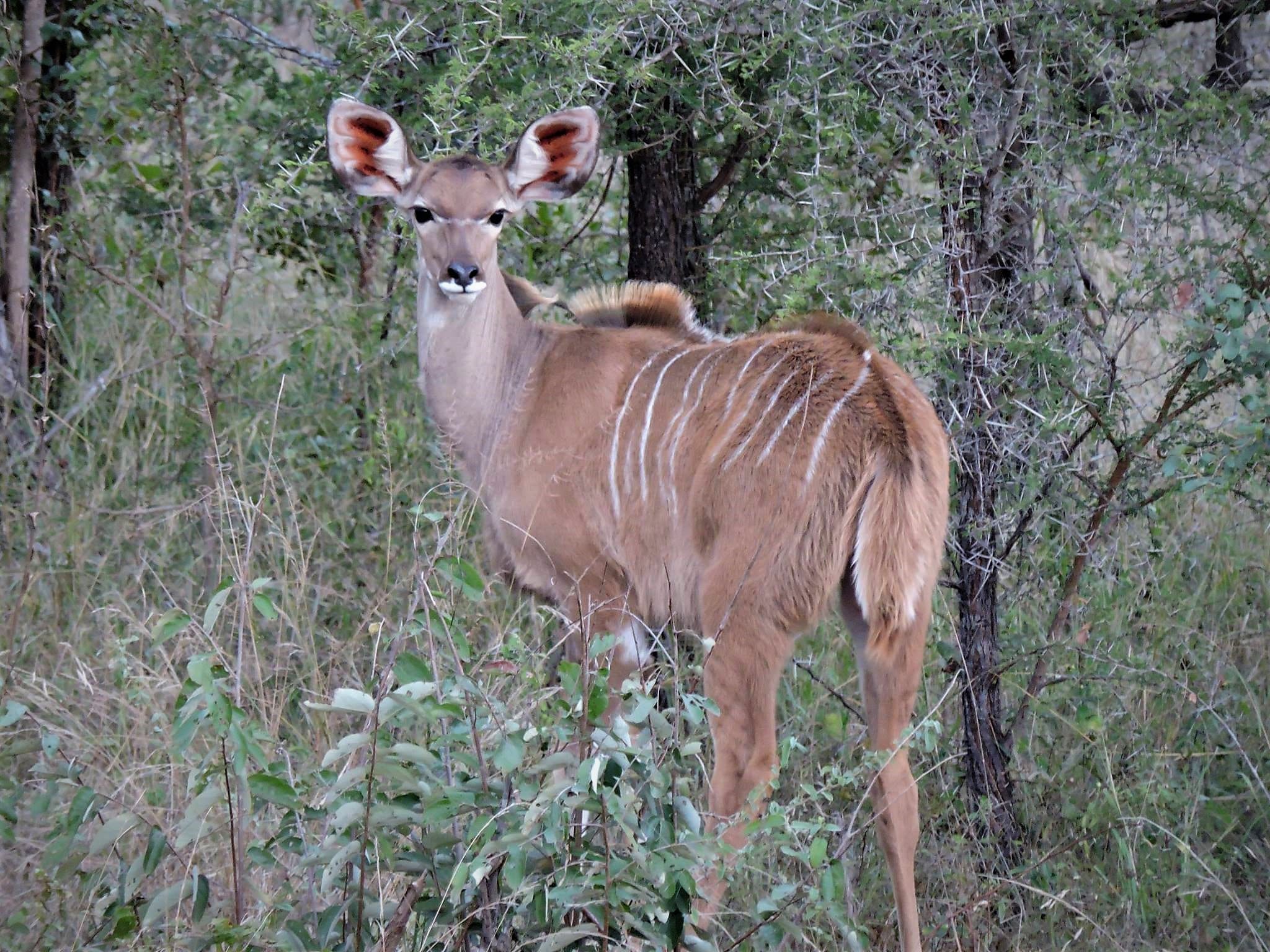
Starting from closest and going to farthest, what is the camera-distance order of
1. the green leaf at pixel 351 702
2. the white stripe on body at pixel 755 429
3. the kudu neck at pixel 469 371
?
the green leaf at pixel 351 702 → the white stripe on body at pixel 755 429 → the kudu neck at pixel 469 371

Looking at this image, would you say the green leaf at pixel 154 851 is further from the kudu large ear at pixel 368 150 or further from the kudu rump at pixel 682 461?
the kudu large ear at pixel 368 150

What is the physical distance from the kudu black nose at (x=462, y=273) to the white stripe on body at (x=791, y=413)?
0.92 metres

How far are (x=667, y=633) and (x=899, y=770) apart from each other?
0.97 meters

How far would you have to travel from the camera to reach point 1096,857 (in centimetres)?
355

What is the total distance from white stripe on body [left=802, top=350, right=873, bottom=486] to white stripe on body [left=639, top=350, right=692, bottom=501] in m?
0.56

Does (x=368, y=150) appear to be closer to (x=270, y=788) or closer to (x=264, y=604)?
(x=264, y=604)

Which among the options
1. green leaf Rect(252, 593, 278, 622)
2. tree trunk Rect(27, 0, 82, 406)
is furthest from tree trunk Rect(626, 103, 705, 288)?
green leaf Rect(252, 593, 278, 622)

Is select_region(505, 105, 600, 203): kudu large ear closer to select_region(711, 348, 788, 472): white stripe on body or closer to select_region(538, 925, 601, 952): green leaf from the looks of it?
select_region(711, 348, 788, 472): white stripe on body

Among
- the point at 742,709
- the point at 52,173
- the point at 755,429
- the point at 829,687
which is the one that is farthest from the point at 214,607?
the point at 52,173

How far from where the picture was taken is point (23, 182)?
15.3 ft

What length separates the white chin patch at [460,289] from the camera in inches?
149

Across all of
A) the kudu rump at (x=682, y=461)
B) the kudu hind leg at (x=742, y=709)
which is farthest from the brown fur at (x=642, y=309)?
the kudu hind leg at (x=742, y=709)

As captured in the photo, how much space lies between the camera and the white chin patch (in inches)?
149

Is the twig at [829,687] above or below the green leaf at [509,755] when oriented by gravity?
below
